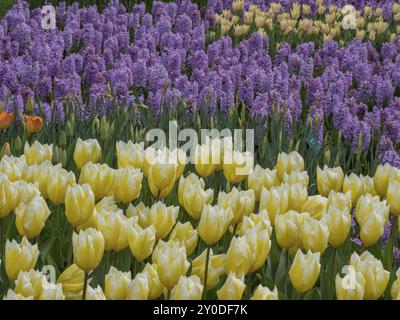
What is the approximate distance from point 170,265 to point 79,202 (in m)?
0.50

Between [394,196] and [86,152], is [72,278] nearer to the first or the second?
[86,152]

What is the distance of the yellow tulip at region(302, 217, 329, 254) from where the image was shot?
267 cm

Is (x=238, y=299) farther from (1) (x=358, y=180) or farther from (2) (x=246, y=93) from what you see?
(2) (x=246, y=93)

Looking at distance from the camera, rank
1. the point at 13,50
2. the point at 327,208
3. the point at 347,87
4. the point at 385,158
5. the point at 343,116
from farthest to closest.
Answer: the point at 13,50, the point at 347,87, the point at 343,116, the point at 385,158, the point at 327,208

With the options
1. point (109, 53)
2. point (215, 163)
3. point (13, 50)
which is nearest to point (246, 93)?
point (109, 53)

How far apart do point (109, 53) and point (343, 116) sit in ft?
7.78

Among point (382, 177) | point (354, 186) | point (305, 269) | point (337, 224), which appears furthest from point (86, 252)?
point (382, 177)

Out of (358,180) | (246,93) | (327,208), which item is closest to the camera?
(327,208)

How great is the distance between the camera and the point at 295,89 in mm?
6484

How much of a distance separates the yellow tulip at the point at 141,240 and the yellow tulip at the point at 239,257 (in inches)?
9.7

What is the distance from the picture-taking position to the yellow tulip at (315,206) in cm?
302

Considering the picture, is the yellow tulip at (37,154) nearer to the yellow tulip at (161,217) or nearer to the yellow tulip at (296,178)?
the yellow tulip at (161,217)

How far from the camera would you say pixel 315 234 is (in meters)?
2.68

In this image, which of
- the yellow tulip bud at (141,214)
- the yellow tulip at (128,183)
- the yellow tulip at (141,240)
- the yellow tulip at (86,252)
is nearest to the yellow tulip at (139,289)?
the yellow tulip at (86,252)
